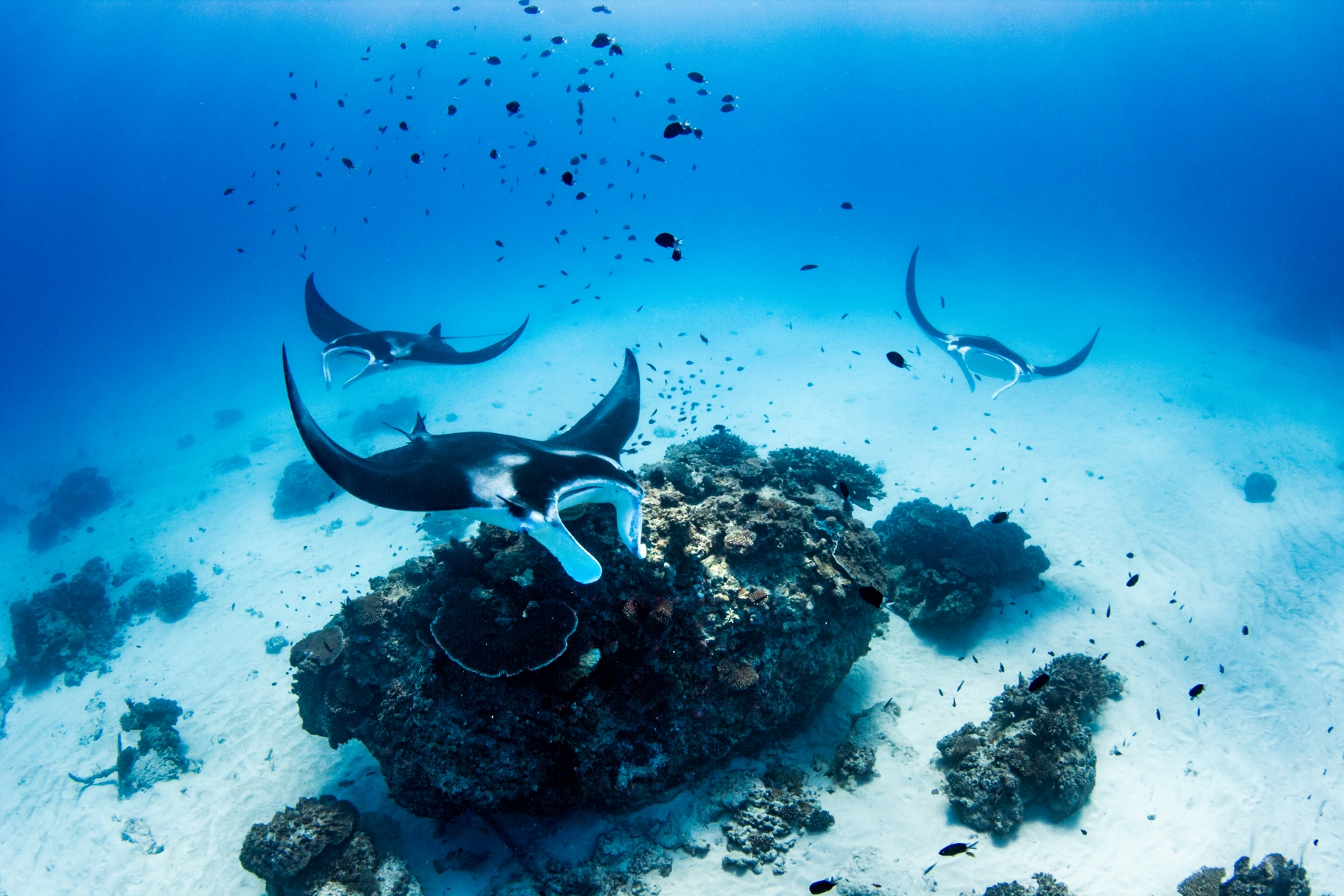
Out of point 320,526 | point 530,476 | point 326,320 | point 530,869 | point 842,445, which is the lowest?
point 320,526

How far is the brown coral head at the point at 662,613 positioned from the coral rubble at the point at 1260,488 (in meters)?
16.9

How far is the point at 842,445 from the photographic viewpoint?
15734mm

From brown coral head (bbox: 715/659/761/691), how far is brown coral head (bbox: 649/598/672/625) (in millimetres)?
766

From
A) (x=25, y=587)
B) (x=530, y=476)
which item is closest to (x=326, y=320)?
(x=530, y=476)

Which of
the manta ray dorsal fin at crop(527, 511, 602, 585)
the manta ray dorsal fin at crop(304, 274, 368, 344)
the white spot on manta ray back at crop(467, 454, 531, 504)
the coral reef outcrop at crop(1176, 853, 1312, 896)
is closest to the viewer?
the manta ray dorsal fin at crop(527, 511, 602, 585)

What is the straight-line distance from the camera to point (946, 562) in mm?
8984

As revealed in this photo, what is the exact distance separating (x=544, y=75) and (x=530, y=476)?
125 m

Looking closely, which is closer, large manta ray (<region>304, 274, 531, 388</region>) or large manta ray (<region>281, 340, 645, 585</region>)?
large manta ray (<region>281, 340, 645, 585</region>)

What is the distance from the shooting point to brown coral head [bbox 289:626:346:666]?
6.64 metres

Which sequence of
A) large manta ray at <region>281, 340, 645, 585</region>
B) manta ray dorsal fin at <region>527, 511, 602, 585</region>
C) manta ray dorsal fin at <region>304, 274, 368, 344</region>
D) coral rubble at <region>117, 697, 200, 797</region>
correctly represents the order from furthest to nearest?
manta ray dorsal fin at <region>304, 274, 368, 344</region> → coral rubble at <region>117, 697, 200, 797</region> → large manta ray at <region>281, 340, 645, 585</region> → manta ray dorsal fin at <region>527, 511, 602, 585</region>

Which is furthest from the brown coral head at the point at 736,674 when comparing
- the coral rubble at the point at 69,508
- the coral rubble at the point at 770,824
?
the coral rubble at the point at 69,508

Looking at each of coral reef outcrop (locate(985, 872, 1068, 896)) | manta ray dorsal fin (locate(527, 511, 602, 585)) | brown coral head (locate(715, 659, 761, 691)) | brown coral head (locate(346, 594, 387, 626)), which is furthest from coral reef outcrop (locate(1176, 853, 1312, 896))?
brown coral head (locate(346, 594, 387, 626))

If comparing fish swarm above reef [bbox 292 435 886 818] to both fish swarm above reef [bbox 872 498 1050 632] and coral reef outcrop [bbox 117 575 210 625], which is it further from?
coral reef outcrop [bbox 117 575 210 625]

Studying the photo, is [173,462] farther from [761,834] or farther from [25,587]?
[761,834]
